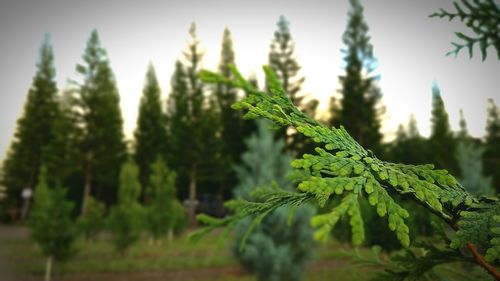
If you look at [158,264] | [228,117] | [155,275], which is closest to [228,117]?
[228,117]

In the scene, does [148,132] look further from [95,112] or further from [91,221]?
[91,221]

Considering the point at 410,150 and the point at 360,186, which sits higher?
the point at 410,150

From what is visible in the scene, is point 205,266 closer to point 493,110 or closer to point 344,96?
point 344,96

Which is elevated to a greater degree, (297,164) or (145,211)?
(297,164)

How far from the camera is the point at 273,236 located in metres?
8.83

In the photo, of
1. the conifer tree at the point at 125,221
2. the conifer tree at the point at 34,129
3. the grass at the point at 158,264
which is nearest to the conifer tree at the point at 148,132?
the conifer tree at the point at 34,129

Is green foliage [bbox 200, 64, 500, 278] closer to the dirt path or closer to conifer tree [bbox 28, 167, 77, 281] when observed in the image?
the dirt path

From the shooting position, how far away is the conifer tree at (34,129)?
28906 mm

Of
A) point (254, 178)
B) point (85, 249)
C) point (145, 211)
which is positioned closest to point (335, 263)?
point (254, 178)

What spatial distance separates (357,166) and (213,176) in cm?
2689

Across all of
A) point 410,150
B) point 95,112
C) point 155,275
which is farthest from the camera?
point 410,150

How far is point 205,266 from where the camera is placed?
41.2 ft

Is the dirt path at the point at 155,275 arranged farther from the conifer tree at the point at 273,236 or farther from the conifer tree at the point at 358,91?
the conifer tree at the point at 358,91

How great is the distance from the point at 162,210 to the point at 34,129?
19.6 m
